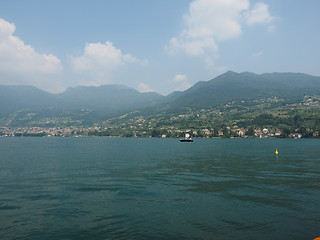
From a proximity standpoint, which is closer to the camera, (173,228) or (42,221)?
(173,228)

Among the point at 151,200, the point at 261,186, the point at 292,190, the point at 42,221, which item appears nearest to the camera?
the point at 42,221

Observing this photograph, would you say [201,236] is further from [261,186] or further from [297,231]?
[261,186]

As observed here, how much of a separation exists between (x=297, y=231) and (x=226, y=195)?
7.47 m

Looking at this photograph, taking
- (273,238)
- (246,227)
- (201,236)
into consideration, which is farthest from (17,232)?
(273,238)

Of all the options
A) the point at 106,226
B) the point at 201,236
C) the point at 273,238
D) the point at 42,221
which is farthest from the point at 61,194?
the point at 273,238

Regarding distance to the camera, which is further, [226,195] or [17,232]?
[226,195]

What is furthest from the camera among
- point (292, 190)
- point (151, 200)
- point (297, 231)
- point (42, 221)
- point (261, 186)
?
point (261, 186)

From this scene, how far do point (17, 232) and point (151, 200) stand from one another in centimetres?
933

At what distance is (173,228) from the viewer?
12602mm

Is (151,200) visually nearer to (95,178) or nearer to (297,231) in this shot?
(297,231)

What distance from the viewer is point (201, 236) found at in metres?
11.6

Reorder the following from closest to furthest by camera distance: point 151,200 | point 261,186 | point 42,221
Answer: point 42,221
point 151,200
point 261,186

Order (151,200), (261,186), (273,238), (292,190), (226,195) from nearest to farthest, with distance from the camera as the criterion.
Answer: (273,238) < (151,200) < (226,195) < (292,190) < (261,186)

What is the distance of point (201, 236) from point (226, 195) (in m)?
8.74
